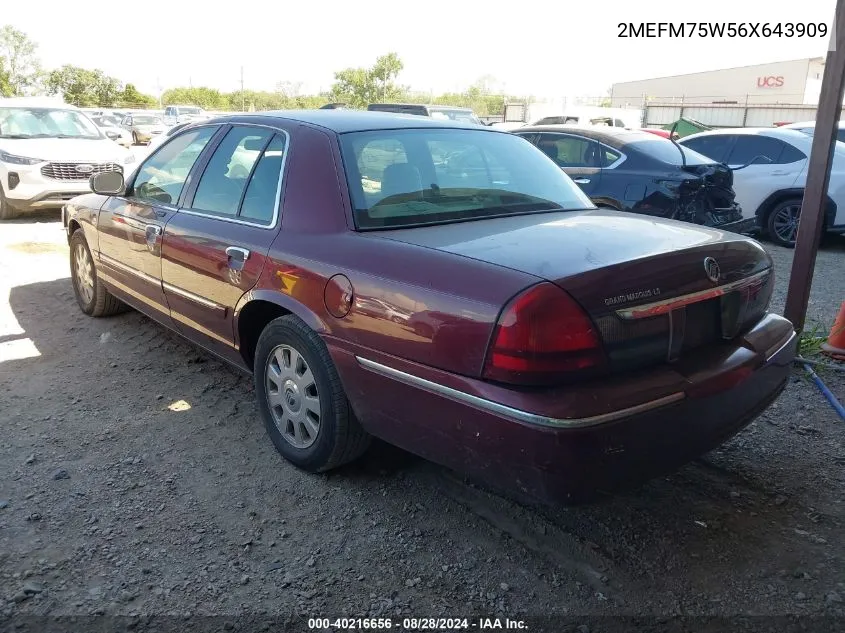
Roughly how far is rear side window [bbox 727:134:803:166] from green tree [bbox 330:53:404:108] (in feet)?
134

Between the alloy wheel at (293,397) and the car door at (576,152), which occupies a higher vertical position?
the car door at (576,152)

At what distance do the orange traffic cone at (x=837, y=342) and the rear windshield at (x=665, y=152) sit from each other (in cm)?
325

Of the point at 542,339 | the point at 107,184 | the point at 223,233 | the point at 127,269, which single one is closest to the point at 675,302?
the point at 542,339

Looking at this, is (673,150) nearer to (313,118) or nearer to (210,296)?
(313,118)

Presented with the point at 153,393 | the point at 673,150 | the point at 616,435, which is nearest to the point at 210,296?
the point at 153,393

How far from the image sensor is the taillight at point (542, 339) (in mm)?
2281

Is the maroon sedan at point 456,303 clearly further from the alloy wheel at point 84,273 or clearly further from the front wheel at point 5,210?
the front wheel at point 5,210

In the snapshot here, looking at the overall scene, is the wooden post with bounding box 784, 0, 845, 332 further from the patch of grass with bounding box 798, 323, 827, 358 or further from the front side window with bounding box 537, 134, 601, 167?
the front side window with bounding box 537, 134, 601, 167

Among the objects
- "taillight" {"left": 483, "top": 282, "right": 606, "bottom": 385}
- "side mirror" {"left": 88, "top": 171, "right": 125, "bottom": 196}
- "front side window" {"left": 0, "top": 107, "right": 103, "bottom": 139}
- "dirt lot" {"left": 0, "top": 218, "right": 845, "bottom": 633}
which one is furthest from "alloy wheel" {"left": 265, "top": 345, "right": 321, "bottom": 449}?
"front side window" {"left": 0, "top": 107, "right": 103, "bottom": 139}

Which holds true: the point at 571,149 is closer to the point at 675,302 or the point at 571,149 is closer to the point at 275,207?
the point at 275,207

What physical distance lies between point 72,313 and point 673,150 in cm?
622

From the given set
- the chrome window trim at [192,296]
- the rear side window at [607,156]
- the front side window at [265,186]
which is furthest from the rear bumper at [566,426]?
the rear side window at [607,156]

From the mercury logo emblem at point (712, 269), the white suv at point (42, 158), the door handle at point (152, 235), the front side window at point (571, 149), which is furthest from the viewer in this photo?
the white suv at point (42, 158)

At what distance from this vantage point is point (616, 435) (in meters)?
2.29
